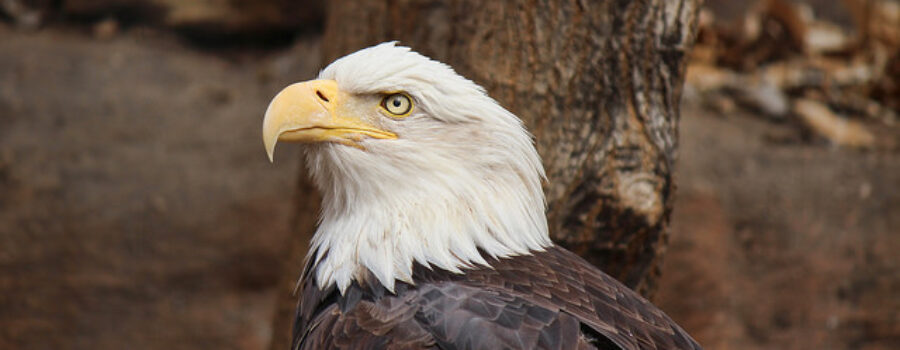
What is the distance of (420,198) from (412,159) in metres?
0.11

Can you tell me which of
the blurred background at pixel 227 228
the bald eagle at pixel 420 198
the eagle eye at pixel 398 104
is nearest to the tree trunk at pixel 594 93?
the bald eagle at pixel 420 198

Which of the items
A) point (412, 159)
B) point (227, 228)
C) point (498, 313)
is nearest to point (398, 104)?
point (412, 159)

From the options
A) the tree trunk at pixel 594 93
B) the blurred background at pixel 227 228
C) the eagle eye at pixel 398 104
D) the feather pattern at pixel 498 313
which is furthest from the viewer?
the blurred background at pixel 227 228

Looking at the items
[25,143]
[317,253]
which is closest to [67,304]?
[25,143]

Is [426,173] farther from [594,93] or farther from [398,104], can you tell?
[594,93]

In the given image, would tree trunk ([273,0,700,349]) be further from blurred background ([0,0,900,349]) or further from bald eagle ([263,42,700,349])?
blurred background ([0,0,900,349])

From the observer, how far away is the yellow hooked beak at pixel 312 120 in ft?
8.22

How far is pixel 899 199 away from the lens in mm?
5629

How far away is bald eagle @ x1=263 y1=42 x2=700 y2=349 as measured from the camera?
98.7 inches

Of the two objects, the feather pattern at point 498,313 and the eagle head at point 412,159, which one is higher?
the eagle head at point 412,159

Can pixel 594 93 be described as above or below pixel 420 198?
above

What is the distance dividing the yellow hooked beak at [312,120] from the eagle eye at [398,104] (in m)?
0.06

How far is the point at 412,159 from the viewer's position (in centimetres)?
260

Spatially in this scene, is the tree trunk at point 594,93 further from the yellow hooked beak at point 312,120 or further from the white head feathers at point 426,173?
the yellow hooked beak at point 312,120
